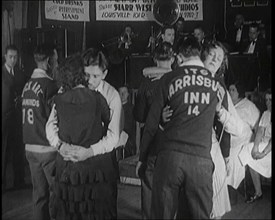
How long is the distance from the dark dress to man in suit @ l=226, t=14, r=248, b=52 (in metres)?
0.44

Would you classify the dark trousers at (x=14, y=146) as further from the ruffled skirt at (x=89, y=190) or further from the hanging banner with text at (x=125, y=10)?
the hanging banner with text at (x=125, y=10)

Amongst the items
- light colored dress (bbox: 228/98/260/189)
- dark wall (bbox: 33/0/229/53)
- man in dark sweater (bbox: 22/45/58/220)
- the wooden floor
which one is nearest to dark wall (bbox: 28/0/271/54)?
dark wall (bbox: 33/0/229/53)

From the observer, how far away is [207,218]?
4.32 feet

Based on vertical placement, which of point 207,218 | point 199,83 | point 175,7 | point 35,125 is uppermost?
point 175,7

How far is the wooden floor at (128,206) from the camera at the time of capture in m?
1.36

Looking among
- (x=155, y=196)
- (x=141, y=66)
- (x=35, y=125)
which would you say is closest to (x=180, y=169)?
(x=155, y=196)

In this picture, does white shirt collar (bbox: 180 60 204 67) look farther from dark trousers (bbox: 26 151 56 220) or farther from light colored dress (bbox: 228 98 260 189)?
dark trousers (bbox: 26 151 56 220)

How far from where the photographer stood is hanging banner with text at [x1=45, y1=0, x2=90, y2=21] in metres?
1.43

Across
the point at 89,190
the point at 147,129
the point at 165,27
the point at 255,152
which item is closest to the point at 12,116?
the point at 89,190

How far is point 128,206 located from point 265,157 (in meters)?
0.46

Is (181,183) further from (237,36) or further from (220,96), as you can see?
(237,36)

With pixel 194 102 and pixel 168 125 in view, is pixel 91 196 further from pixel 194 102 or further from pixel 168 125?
pixel 194 102

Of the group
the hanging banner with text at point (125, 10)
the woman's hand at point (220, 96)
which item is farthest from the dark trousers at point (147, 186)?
the hanging banner with text at point (125, 10)

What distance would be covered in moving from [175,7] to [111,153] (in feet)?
1.69
